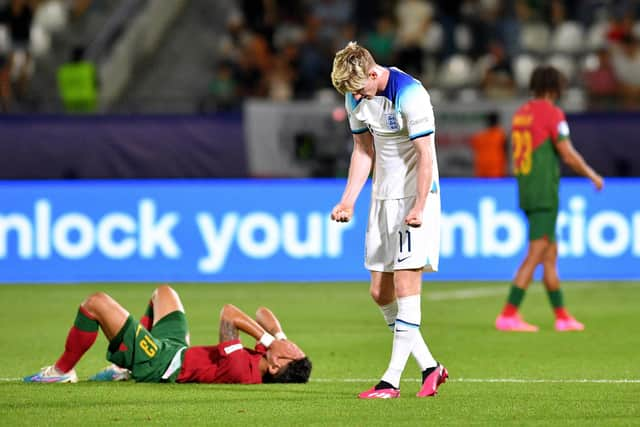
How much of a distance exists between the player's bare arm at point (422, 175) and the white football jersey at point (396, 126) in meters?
0.05

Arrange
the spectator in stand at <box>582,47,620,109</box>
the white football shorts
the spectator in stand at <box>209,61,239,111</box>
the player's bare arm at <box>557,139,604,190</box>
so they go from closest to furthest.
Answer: the white football shorts → the player's bare arm at <box>557,139,604,190</box> → the spectator in stand at <box>582,47,620,109</box> → the spectator in stand at <box>209,61,239,111</box>

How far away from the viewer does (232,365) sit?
916 cm

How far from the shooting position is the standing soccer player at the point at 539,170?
12.6 metres

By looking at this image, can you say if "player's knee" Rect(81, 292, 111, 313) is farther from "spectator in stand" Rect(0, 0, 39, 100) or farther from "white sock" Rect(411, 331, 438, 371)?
"spectator in stand" Rect(0, 0, 39, 100)

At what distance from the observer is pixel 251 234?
57.1 feet

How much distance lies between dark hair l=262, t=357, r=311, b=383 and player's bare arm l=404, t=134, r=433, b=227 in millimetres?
1331

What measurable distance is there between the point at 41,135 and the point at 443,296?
6361 mm

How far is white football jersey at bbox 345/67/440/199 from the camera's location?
8.51 meters

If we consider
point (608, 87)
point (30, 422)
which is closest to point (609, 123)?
point (608, 87)

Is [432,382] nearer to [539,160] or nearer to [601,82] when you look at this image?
[539,160]

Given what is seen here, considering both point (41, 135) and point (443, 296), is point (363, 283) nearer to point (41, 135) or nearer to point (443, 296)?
point (443, 296)

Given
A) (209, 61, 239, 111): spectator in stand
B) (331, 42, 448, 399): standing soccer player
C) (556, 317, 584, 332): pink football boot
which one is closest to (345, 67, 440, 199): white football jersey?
(331, 42, 448, 399): standing soccer player

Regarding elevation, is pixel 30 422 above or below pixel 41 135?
below

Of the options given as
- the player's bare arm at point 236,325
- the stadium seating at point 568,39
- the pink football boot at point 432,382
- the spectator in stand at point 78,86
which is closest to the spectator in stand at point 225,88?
the spectator in stand at point 78,86
